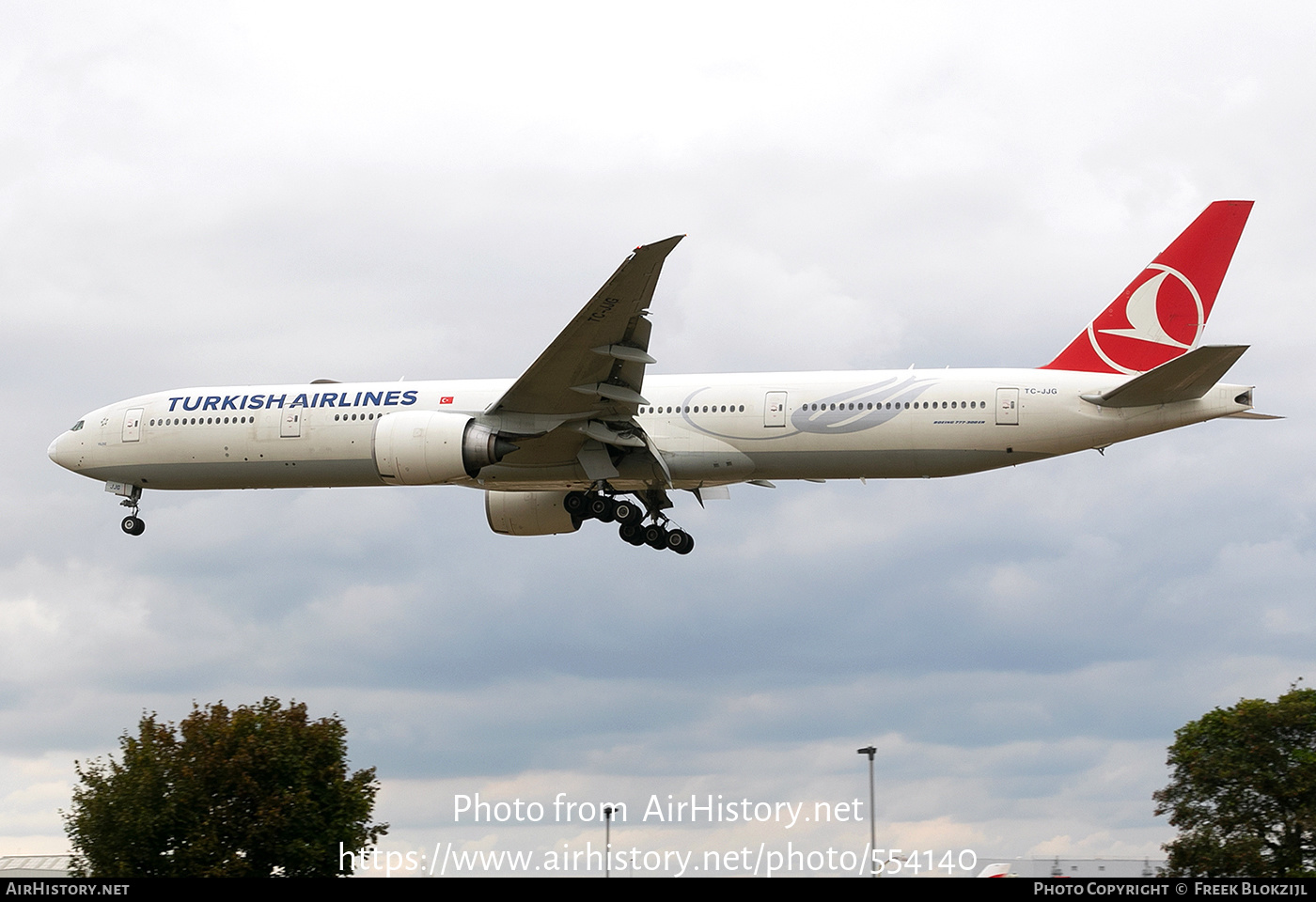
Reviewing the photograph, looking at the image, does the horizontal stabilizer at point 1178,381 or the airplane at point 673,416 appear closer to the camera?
the horizontal stabilizer at point 1178,381

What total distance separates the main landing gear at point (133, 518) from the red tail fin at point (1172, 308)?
861 inches

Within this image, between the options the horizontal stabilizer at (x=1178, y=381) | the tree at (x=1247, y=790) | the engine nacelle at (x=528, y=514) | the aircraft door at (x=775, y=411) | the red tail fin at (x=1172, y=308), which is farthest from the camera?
the tree at (x=1247, y=790)

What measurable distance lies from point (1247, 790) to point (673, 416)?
93.1 feet

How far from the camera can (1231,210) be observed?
107 ft

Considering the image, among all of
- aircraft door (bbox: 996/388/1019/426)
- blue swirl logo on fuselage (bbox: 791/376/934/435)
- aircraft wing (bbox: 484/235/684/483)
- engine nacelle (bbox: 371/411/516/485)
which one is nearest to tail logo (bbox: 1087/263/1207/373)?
aircraft door (bbox: 996/388/1019/426)

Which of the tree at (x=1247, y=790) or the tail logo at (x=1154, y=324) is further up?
the tail logo at (x=1154, y=324)

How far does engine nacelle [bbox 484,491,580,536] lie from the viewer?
3769cm

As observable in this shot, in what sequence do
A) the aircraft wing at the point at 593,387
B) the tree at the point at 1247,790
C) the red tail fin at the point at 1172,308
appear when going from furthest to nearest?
the tree at the point at 1247,790
the red tail fin at the point at 1172,308
the aircraft wing at the point at 593,387

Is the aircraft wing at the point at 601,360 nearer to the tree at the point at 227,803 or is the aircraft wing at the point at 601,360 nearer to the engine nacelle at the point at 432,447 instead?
the engine nacelle at the point at 432,447

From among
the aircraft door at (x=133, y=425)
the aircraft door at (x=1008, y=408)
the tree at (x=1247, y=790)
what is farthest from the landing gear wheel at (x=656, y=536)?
the tree at (x=1247, y=790)

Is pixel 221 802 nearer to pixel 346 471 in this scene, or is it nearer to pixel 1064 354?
pixel 346 471

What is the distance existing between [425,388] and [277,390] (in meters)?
3.56

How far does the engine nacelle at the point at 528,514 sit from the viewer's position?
124 ft

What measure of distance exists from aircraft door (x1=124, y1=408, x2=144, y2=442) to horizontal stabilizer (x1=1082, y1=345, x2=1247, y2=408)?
2209 cm
